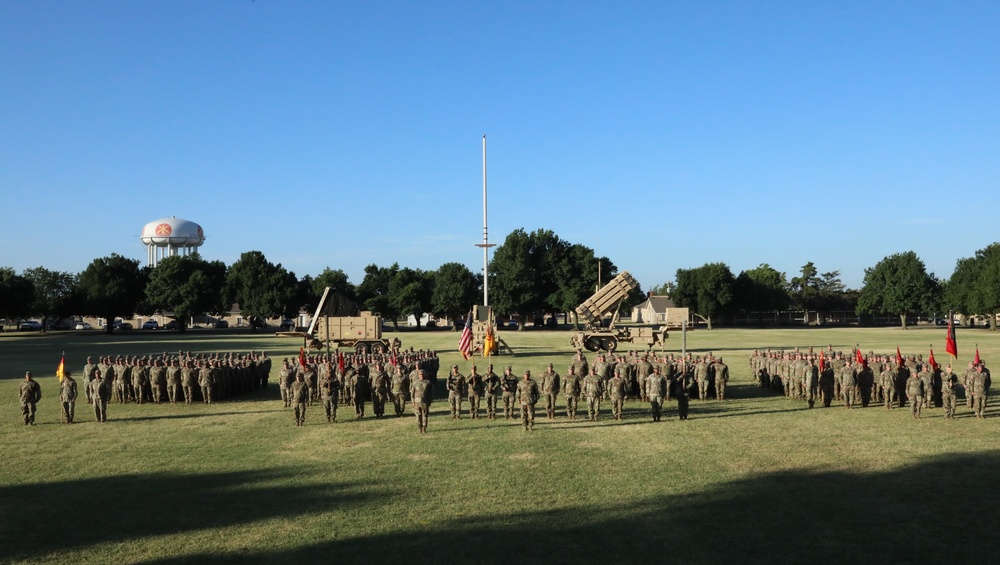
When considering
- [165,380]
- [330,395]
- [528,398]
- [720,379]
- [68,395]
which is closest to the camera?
[528,398]

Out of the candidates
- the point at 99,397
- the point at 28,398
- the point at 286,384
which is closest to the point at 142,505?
the point at 99,397

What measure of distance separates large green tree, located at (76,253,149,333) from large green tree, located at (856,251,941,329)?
273ft

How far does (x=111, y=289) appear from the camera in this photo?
81.6 meters

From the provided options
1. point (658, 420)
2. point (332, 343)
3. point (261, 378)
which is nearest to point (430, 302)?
point (332, 343)

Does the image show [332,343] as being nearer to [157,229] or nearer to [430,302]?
[430,302]

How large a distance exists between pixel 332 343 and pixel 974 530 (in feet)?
122

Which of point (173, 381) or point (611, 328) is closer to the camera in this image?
point (173, 381)

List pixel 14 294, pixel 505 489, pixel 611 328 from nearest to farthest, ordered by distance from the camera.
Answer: pixel 505 489 → pixel 611 328 → pixel 14 294

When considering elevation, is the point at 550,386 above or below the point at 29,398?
above

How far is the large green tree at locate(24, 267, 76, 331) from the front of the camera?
266 feet

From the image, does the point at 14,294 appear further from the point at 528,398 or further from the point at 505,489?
the point at 505,489

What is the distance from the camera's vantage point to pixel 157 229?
402ft

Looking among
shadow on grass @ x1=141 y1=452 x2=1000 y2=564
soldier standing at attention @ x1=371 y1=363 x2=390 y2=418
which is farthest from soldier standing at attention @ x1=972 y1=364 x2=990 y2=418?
soldier standing at attention @ x1=371 y1=363 x2=390 y2=418

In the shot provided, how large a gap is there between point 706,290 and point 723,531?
84383 millimetres
